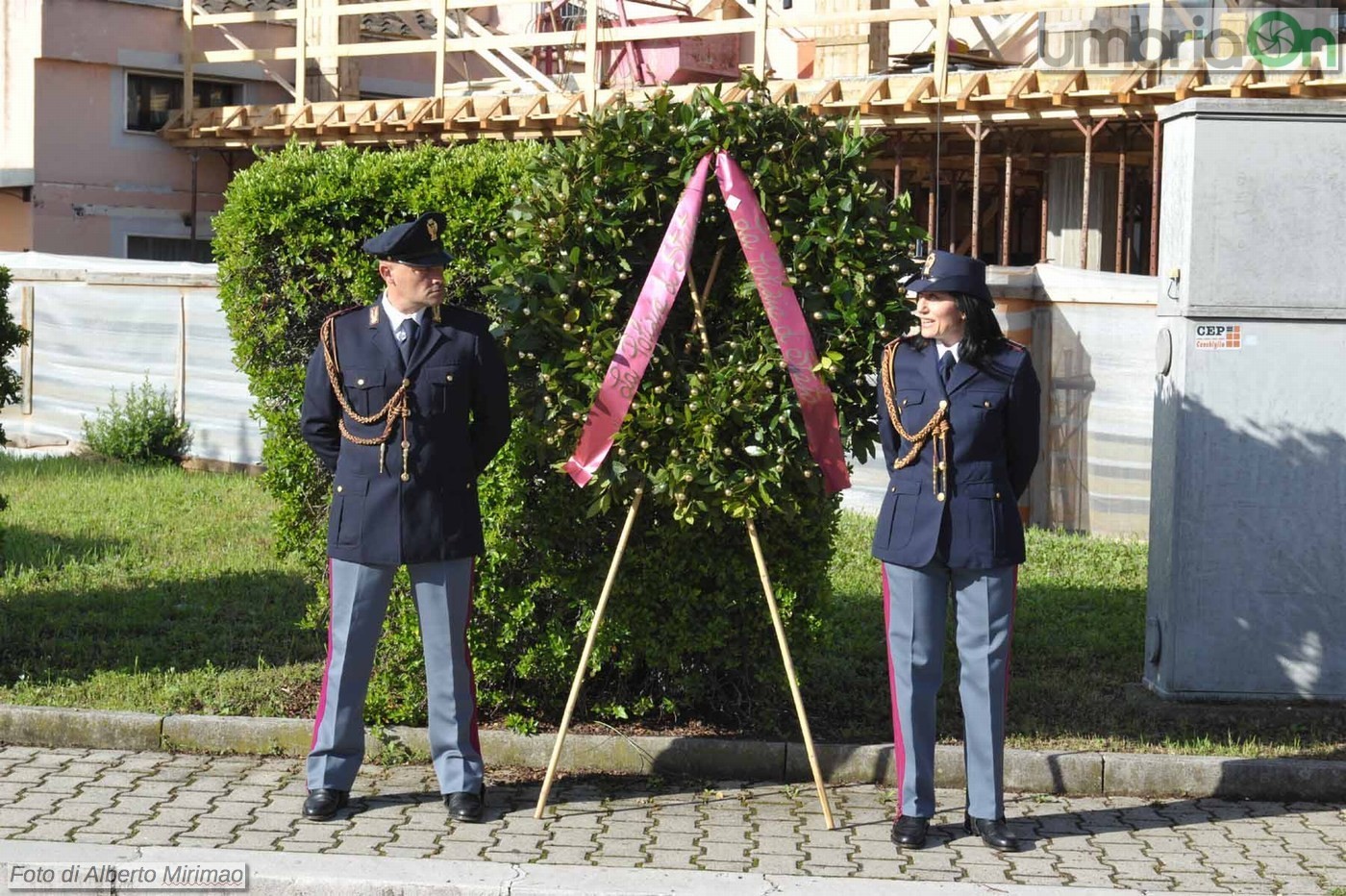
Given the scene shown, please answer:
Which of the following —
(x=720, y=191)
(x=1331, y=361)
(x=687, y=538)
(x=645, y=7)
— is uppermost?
(x=645, y=7)

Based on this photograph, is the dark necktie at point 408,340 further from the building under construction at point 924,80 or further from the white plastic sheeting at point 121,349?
the white plastic sheeting at point 121,349

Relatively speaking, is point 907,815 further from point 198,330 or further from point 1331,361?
point 198,330

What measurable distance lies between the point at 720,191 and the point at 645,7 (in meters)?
26.1

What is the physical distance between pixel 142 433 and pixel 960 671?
1053 cm

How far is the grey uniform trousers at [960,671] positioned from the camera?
571 cm

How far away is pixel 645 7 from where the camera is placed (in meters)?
31.3

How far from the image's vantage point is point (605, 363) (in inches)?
242

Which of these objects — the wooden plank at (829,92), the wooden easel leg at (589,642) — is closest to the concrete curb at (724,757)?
the wooden easel leg at (589,642)

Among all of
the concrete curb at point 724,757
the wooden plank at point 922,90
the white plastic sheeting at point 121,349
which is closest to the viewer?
the concrete curb at point 724,757

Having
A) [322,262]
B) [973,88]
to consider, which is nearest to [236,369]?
[322,262]

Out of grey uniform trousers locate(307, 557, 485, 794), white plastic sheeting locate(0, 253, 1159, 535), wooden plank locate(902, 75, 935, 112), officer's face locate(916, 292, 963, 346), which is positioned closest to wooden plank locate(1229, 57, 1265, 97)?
wooden plank locate(902, 75, 935, 112)

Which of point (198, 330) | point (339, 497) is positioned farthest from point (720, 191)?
point (198, 330)

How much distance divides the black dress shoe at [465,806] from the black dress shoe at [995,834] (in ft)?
5.56

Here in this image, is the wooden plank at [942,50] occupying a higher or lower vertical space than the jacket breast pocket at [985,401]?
higher
